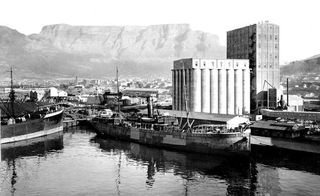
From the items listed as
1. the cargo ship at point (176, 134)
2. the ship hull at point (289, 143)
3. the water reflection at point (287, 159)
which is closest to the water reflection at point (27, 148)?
the cargo ship at point (176, 134)

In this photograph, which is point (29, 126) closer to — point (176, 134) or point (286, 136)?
point (176, 134)

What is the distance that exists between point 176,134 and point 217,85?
129ft

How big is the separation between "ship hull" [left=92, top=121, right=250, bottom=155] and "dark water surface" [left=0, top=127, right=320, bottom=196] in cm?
181

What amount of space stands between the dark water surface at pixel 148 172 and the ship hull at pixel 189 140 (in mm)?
1810

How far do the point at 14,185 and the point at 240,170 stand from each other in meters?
29.5

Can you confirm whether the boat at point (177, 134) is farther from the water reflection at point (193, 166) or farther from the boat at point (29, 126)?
the boat at point (29, 126)

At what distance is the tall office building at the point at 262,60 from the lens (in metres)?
108

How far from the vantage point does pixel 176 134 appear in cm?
6994

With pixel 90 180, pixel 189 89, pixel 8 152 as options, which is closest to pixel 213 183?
pixel 90 180

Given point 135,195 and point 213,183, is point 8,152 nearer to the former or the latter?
point 135,195

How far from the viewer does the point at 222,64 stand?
349 feet

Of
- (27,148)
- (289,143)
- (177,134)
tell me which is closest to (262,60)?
(289,143)

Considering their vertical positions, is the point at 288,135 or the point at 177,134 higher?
the point at 288,135

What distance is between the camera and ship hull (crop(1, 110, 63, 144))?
256 feet
